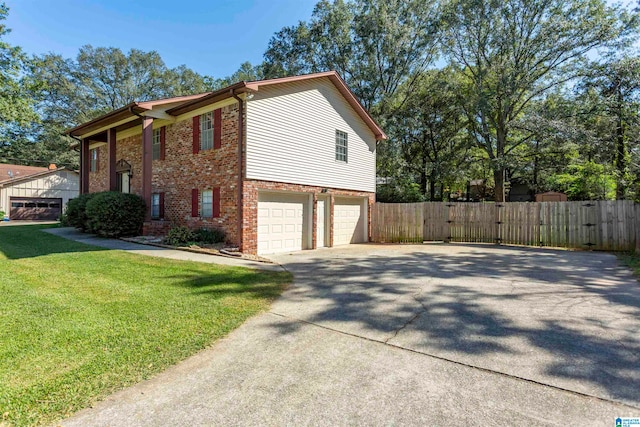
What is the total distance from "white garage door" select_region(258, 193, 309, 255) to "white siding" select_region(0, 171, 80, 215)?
87.1ft

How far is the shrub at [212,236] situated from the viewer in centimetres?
1063

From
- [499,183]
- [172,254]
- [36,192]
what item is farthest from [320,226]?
[36,192]

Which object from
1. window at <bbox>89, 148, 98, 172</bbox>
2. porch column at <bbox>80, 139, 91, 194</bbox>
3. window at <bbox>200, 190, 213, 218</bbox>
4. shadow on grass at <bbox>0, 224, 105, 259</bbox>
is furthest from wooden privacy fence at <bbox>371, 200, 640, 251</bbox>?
porch column at <bbox>80, 139, 91, 194</bbox>

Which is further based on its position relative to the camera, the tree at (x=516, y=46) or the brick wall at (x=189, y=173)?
the tree at (x=516, y=46)

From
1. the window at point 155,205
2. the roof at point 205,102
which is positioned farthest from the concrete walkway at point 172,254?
the roof at point 205,102

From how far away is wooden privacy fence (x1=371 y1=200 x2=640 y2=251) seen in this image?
38.3 feet

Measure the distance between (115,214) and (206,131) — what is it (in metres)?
4.44

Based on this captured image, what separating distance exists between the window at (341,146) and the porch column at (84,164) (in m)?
14.2

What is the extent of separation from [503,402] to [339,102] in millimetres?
12969

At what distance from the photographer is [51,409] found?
7.98 feet

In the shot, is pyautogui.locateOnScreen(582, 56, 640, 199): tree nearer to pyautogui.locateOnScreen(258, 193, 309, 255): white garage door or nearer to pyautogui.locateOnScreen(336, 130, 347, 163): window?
pyautogui.locateOnScreen(336, 130, 347, 163): window

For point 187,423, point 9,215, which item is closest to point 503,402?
point 187,423

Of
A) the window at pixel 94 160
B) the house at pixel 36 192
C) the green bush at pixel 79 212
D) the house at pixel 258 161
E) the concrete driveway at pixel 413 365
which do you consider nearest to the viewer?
the concrete driveway at pixel 413 365

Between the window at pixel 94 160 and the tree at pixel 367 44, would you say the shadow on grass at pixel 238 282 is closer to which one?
the window at pixel 94 160
